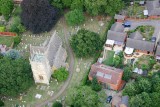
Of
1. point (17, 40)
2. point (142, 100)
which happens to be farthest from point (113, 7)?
point (142, 100)

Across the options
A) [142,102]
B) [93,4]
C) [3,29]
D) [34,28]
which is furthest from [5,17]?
[142,102]

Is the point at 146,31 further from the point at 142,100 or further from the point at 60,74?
the point at 60,74

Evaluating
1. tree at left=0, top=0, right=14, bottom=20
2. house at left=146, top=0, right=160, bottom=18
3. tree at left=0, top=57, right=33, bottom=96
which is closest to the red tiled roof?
tree at left=0, top=57, right=33, bottom=96

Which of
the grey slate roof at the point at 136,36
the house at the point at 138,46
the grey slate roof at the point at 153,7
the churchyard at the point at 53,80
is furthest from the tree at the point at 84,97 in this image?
the grey slate roof at the point at 153,7

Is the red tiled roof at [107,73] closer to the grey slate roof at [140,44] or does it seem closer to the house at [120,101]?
the house at [120,101]

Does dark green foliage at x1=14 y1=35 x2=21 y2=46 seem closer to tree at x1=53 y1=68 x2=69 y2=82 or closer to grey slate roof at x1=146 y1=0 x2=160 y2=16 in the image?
tree at x1=53 y1=68 x2=69 y2=82

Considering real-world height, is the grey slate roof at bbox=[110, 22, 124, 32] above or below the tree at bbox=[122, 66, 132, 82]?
above

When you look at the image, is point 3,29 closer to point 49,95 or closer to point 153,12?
point 49,95
